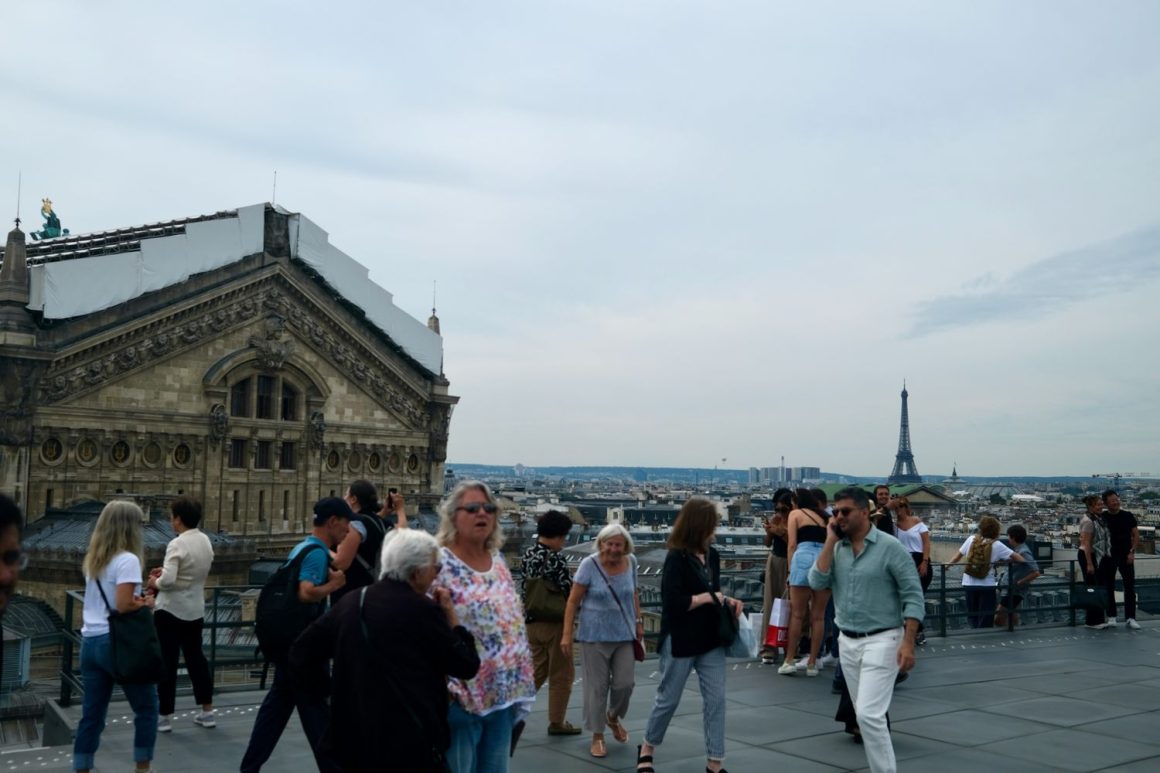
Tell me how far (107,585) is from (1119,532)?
1425 cm

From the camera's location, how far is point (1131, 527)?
1619cm

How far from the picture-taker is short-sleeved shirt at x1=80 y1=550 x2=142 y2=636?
736cm

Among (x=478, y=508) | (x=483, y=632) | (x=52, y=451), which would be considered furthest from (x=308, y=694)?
(x=52, y=451)

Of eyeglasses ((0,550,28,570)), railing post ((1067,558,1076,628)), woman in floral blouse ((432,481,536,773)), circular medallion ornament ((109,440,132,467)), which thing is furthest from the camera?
circular medallion ornament ((109,440,132,467))

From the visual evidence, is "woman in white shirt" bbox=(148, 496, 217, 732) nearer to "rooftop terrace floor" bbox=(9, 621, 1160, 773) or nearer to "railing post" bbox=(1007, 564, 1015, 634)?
"rooftop terrace floor" bbox=(9, 621, 1160, 773)

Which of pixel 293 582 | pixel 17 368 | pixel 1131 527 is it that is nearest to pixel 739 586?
pixel 1131 527

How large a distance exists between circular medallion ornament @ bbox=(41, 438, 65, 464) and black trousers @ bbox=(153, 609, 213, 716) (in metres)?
22.9

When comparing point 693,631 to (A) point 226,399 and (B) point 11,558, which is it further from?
(A) point 226,399

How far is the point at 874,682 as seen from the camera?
7.11 meters

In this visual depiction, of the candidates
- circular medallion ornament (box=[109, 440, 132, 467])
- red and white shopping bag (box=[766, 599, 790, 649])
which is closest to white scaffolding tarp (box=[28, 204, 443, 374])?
circular medallion ornament (box=[109, 440, 132, 467])

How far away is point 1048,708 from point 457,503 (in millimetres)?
7350

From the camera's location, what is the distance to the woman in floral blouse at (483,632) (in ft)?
18.7

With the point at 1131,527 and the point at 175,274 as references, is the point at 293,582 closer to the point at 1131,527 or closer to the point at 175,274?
the point at 1131,527

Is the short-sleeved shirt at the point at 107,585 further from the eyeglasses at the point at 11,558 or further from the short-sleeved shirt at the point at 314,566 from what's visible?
the eyeglasses at the point at 11,558
